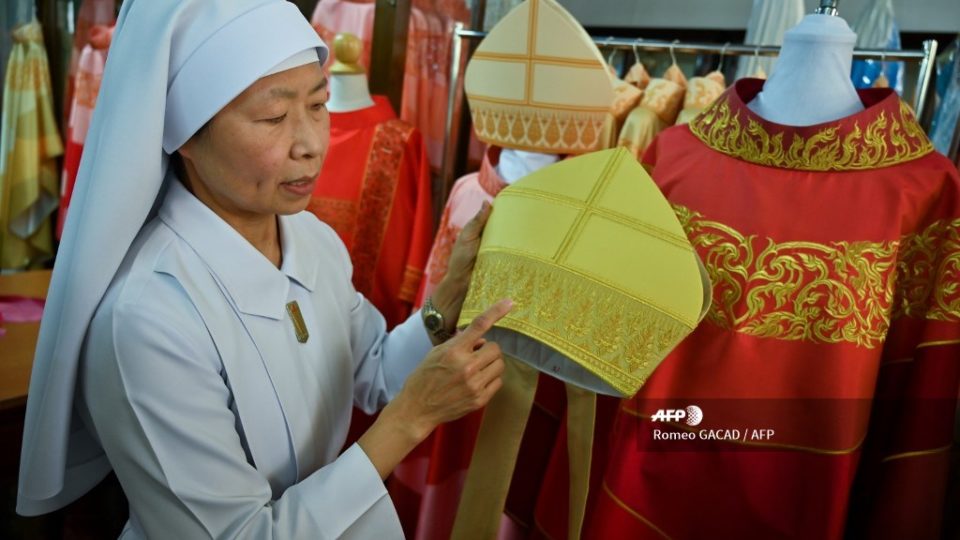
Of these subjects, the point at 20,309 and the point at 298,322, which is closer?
the point at 298,322

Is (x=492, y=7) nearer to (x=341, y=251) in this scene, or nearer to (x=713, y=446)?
(x=341, y=251)

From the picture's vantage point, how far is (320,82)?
114 cm

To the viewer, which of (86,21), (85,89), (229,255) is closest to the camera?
(229,255)

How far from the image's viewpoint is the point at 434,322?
1422 mm

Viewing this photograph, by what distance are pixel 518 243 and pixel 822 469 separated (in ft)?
2.30

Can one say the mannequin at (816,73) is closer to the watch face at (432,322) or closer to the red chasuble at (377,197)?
the watch face at (432,322)

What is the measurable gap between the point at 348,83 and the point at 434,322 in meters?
1.27

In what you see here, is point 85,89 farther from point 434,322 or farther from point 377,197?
point 434,322

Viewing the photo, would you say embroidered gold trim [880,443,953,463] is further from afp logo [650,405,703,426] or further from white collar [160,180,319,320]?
white collar [160,180,319,320]

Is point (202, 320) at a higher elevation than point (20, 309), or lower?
higher

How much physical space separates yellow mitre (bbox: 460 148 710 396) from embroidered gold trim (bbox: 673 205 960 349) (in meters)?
0.23

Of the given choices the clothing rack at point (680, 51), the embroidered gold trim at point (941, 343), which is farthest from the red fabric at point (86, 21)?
the embroidered gold trim at point (941, 343)

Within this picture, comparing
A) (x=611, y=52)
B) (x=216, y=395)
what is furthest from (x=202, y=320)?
(x=611, y=52)

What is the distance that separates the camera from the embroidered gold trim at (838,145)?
1289 mm
